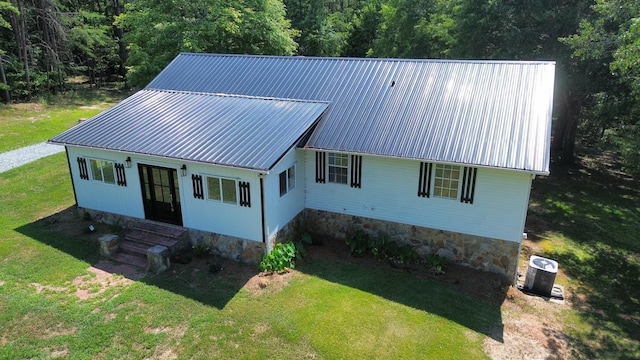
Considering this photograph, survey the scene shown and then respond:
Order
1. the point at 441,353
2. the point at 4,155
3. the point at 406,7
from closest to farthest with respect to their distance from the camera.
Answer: the point at 441,353 → the point at 4,155 → the point at 406,7

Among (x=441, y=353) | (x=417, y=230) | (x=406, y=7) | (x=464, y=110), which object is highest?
(x=406, y=7)

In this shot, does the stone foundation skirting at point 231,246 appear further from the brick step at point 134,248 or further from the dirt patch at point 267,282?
the brick step at point 134,248

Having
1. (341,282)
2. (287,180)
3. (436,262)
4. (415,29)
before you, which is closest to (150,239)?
(287,180)

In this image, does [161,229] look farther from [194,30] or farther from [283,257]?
[194,30]

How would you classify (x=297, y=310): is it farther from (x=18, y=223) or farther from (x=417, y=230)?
(x=18, y=223)

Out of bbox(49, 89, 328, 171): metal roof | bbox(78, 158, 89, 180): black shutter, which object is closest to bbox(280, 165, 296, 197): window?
bbox(49, 89, 328, 171): metal roof

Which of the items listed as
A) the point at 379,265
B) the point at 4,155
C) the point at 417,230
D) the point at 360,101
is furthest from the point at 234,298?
the point at 4,155

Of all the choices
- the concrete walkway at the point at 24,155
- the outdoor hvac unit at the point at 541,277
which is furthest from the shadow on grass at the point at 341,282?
the concrete walkway at the point at 24,155
